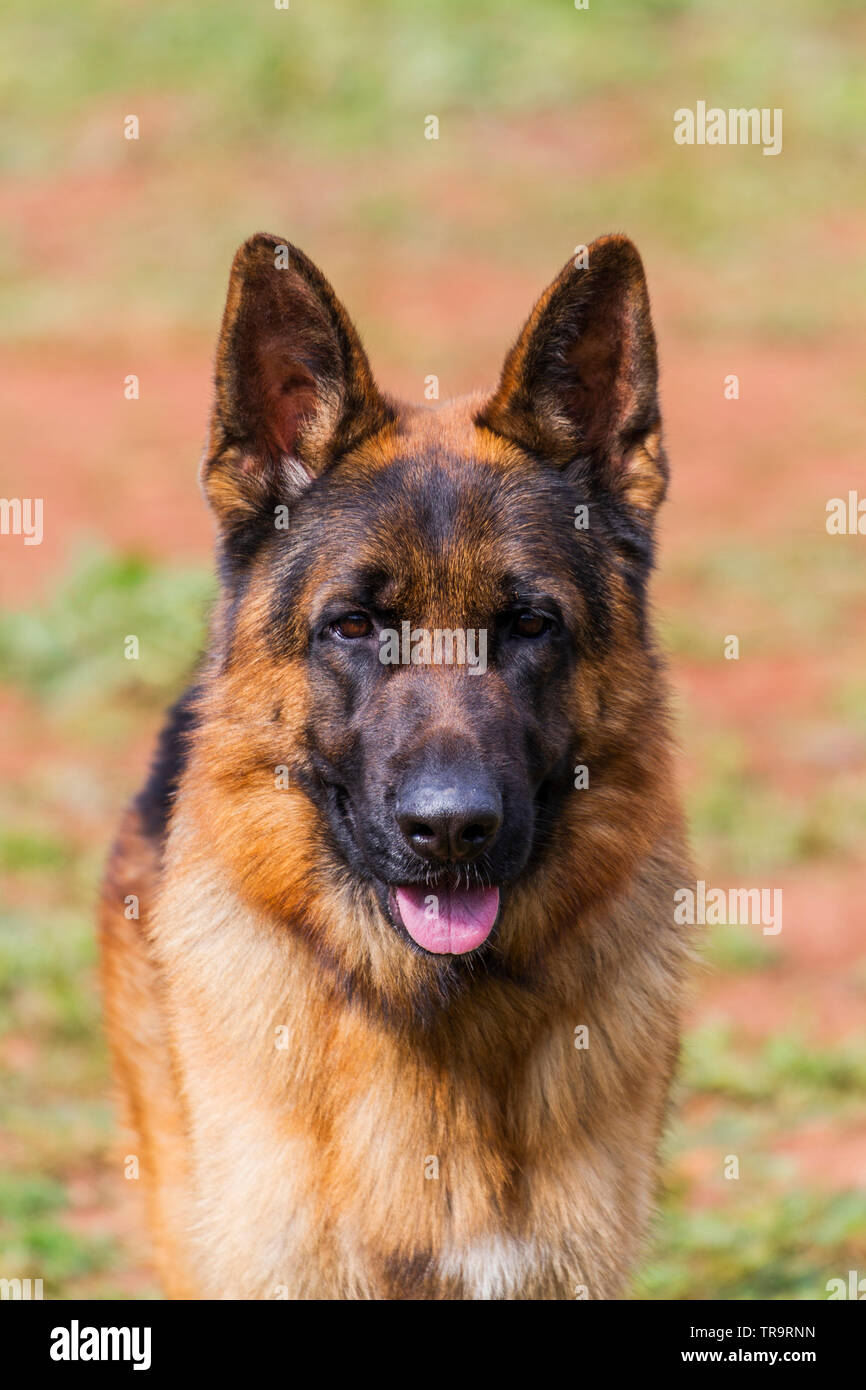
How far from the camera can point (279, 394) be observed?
4.38 metres

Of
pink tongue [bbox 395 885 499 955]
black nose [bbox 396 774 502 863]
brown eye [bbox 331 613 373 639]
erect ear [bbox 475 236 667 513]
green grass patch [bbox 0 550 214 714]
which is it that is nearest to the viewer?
black nose [bbox 396 774 502 863]

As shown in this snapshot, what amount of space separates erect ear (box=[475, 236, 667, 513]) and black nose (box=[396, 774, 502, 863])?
3.68 ft

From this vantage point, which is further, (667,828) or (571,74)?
(571,74)

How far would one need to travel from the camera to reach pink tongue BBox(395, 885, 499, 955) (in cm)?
396

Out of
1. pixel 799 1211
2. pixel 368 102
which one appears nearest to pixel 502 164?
Result: pixel 368 102

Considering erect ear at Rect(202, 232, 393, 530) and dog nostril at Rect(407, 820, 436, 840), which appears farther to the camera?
erect ear at Rect(202, 232, 393, 530)

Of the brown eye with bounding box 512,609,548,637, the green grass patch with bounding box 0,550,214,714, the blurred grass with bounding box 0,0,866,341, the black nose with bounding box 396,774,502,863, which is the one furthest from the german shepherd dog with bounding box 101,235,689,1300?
the blurred grass with bounding box 0,0,866,341

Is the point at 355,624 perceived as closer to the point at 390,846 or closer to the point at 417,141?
the point at 390,846

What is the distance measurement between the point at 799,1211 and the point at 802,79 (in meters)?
18.5

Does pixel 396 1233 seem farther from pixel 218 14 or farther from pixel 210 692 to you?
pixel 218 14

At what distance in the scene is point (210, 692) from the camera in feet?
14.5

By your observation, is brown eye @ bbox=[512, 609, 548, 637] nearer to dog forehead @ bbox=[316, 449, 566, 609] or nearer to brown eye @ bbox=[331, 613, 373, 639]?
dog forehead @ bbox=[316, 449, 566, 609]

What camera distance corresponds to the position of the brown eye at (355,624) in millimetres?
4129

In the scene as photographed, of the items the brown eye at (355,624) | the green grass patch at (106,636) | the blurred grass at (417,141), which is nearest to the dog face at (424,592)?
the brown eye at (355,624)
